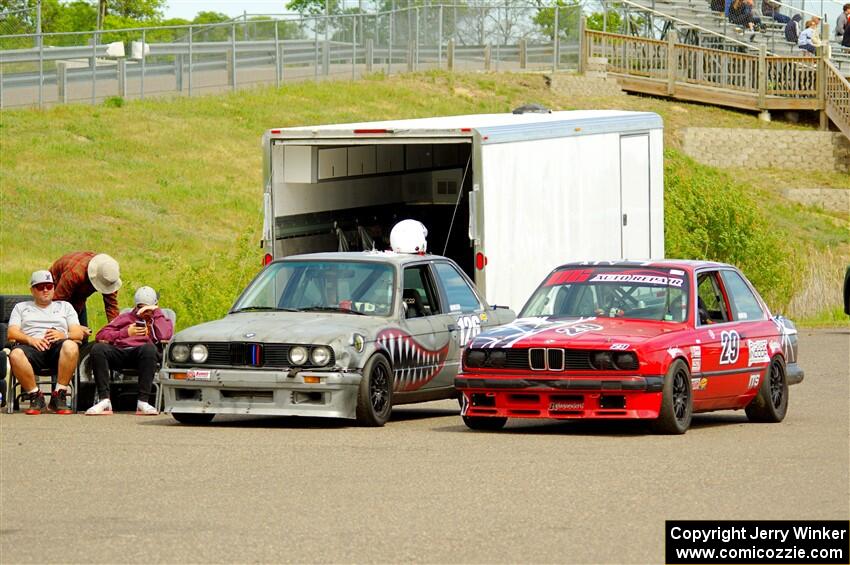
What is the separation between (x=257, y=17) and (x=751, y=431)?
38.2 metres

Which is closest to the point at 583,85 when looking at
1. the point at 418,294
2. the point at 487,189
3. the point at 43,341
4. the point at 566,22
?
the point at 566,22

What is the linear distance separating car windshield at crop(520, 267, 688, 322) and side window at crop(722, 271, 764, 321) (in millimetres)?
670

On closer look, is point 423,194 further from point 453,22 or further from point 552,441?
point 453,22

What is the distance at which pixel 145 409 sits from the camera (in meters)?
15.2

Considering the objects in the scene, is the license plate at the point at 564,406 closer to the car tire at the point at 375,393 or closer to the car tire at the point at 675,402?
the car tire at the point at 675,402

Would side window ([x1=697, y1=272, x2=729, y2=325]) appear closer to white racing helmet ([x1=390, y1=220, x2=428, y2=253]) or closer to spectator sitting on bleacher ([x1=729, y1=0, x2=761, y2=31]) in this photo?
white racing helmet ([x1=390, y1=220, x2=428, y2=253])

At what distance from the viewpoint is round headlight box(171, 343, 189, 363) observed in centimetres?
1430

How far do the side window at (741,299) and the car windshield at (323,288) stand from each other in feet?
9.51

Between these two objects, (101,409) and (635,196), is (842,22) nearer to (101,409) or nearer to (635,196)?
(635,196)

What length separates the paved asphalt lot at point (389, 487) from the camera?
28.0 feet

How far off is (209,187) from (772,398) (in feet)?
86.2

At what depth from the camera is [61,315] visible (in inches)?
616

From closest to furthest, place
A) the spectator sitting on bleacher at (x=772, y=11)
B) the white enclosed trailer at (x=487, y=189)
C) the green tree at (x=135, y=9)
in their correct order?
the white enclosed trailer at (x=487, y=189) → the spectator sitting on bleacher at (x=772, y=11) → the green tree at (x=135, y=9)

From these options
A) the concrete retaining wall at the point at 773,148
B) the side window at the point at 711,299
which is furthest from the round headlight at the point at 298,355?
the concrete retaining wall at the point at 773,148
